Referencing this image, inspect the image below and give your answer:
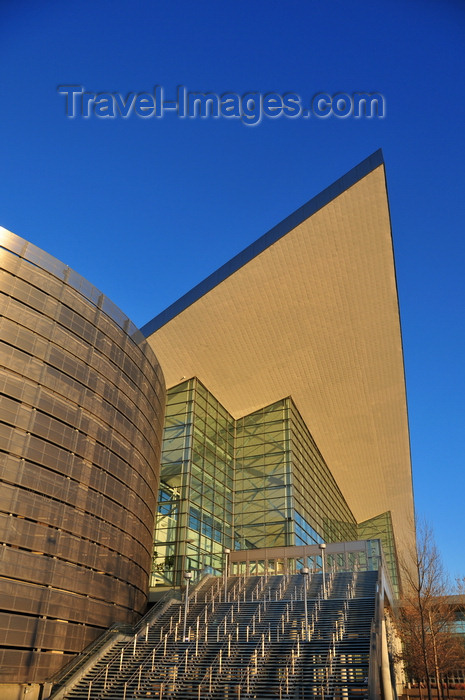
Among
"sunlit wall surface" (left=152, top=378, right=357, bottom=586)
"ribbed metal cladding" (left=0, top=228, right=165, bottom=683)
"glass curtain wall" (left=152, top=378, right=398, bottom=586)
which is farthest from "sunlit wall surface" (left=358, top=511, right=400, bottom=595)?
"ribbed metal cladding" (left=0, top=228, right=165, bottom=683)

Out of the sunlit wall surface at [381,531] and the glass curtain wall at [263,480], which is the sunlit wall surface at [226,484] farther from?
the sunlit wall surface at [381,531]

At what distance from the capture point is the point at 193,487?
36.5 meters

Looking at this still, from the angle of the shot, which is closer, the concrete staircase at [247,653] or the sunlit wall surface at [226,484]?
the concrete staircase at [247,653]

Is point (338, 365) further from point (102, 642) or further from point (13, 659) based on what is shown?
point (13, 659)

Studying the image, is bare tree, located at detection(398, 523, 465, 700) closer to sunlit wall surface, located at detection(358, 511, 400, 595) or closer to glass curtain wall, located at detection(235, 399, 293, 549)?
glass curtain wall, located at detection(235, 399, 293, 549)

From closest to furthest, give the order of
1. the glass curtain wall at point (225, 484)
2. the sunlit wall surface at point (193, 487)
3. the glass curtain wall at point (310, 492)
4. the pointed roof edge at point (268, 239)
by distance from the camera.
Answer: the pointed roof edge at point (268, 239) < the sunlit wall surface at point (193, 487) < the glass curtain wall at point (225, 484) < the glass curtain wall at point (310, 492)

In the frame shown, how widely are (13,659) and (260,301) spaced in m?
23.0

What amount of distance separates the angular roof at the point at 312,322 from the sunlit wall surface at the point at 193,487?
1816 millimetres

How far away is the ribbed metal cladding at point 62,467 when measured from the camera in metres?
19.1

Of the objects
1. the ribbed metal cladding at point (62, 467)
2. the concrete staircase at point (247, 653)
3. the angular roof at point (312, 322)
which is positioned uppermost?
the angular roof at point (312, 322)

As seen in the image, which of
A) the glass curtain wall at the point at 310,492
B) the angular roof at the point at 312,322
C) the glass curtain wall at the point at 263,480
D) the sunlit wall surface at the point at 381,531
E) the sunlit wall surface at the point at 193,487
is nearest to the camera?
the angular roof at the point at 312,322

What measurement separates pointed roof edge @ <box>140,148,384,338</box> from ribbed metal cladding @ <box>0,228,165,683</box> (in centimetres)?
699

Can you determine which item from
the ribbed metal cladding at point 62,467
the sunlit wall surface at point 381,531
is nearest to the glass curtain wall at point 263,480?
the ribbed metal cladding at point 62,467

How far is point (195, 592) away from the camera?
30047mm
